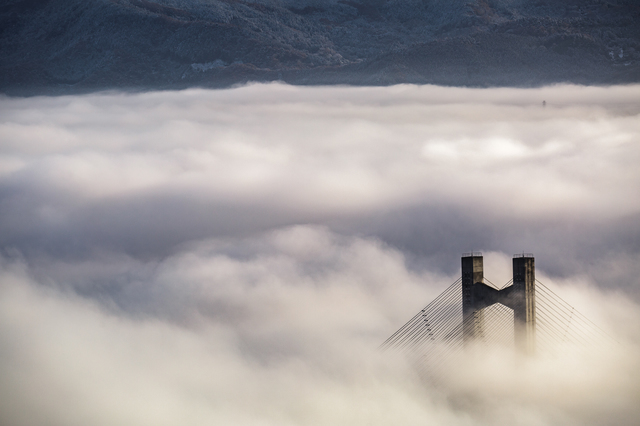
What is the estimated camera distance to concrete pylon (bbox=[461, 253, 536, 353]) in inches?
4158

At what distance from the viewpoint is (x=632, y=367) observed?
397 feet

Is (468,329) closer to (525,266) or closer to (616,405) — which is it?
(525,266)

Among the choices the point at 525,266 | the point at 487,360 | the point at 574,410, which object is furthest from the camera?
the point at 574,410

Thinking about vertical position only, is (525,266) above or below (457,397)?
above

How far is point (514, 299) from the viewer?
10606 centimetres

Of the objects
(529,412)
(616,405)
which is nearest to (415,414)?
(529,412)

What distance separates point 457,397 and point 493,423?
5.85 meters

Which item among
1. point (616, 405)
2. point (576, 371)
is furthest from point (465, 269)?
point (616, 405)

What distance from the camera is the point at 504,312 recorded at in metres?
117

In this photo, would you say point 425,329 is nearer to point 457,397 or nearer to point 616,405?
point 457,397

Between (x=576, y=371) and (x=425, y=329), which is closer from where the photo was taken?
(x=576, y=371)

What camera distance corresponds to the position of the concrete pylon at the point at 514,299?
10562 cm

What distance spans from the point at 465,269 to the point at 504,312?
318 inches

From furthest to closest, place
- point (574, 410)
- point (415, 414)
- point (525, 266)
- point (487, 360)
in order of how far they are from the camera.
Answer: point (415, 414) → point (574, 410) → point (487, 360) → point (525, 266)
